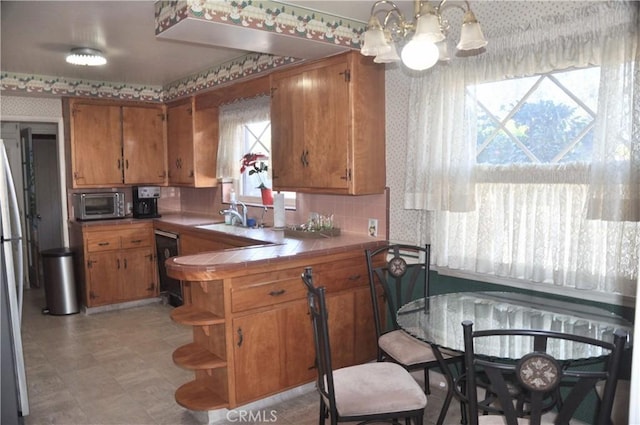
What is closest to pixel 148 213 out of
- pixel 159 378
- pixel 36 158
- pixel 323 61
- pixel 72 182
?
pixel 72 182

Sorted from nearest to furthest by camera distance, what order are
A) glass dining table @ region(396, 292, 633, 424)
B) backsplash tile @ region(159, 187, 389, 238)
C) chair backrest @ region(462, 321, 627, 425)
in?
1. chair backrest @ region(462, 321, 627, 425)
2. glass dining table @ region(396, 292, 633, 424)
3. backsplash tile @ region(159, 187, 389, 238)

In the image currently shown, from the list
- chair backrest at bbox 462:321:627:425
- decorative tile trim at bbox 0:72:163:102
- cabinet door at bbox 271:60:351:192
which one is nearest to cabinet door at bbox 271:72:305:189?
cabinet door at bbox 271:60:351:192

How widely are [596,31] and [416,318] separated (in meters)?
1.58

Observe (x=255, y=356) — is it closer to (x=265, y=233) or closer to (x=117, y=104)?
(x=265, y=233)

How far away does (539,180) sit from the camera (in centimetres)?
254

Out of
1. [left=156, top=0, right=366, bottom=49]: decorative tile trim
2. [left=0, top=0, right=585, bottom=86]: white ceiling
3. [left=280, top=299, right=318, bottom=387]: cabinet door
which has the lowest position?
[left=280, top=299, right=318, bottom=387]: cabinet door

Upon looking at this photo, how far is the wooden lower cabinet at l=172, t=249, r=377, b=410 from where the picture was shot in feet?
8.83

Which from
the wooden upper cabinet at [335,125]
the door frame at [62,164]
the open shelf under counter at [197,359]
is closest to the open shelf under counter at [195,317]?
the open shelf under counter at [197,359]

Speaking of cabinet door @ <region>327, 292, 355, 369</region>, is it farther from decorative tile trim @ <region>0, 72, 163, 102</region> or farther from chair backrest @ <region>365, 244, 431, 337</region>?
decorative tile trim @ <region>0, 72, 163, 102</region>

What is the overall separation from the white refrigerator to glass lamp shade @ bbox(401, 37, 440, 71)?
7.13ft

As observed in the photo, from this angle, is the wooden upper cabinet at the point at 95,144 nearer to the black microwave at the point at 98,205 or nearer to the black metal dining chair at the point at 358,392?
the black microwave at the point at 98,205

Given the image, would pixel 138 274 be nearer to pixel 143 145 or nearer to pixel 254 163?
pixel 143 145

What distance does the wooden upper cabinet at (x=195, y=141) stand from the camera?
5.00m

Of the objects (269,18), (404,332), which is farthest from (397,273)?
(269,18)
